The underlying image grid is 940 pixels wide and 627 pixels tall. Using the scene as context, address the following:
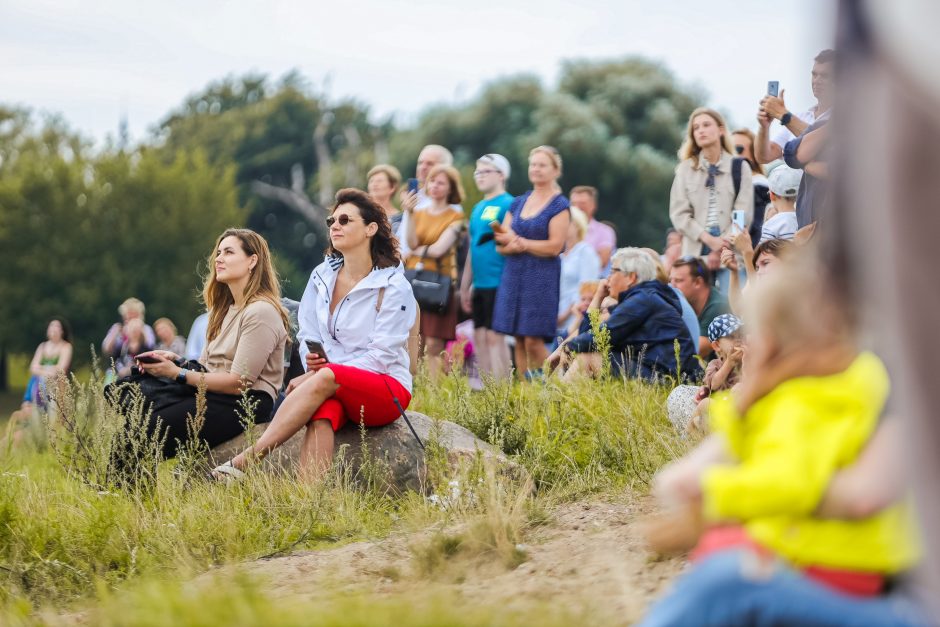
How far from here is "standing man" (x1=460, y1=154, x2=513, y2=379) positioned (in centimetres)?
→ 1078

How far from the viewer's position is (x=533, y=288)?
10219 millimetres

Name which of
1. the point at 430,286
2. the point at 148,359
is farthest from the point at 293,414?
the point at 430,286

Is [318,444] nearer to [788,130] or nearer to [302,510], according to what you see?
[302,510]

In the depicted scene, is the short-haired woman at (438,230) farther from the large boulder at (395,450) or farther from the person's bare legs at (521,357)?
the large boulder at (395,450)

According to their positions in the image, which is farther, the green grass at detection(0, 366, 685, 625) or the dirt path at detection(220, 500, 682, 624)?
the green grass at detection(0, 366, 685, 625)

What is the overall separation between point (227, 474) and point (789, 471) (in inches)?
190

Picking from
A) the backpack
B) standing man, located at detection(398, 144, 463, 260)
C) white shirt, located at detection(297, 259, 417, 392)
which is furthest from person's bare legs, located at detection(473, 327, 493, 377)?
white shirt, located at detection(297, 259, 417, 392)

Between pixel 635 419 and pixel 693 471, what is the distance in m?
4.55

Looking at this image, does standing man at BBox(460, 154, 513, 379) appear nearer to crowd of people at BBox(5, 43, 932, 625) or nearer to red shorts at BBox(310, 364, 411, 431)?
crowd of people at BBox(5, 43, 932, 625)

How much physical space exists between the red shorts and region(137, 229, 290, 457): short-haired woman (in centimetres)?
65

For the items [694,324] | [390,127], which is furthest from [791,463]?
[390,127]

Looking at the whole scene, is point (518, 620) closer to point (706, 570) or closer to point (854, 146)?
point (706, 570)

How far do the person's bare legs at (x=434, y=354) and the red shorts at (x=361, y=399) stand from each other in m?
2.44

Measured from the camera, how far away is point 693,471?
298cm
